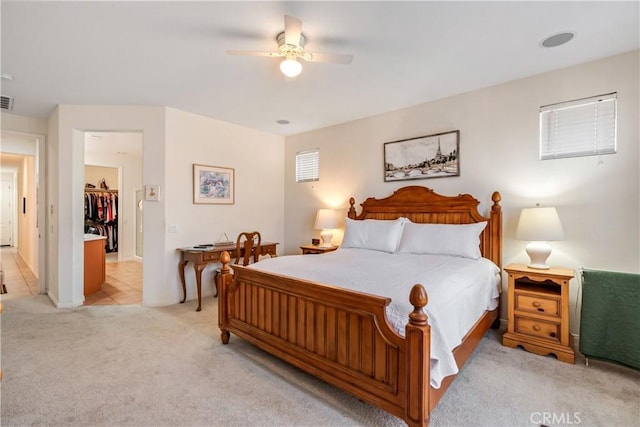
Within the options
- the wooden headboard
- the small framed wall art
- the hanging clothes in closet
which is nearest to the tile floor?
the hanging clothes in closet

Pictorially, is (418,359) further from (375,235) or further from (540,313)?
(375,235)

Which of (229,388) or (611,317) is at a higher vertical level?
(611,317)

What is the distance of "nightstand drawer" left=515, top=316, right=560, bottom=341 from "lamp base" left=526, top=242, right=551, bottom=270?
481mm

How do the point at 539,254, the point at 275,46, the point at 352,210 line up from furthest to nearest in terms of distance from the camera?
the point at 352,210, the point at 539,254, the point at 275,46

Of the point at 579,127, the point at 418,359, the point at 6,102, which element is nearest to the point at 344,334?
the point at 418,359

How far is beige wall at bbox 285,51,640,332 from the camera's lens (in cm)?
269

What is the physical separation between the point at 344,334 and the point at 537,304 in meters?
1.93

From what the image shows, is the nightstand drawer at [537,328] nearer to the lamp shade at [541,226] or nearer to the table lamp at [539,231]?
the table lamp at [539,231]

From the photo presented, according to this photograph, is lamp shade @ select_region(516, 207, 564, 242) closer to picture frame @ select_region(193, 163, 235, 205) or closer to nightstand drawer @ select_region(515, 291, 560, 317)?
nightstand drawer @ select_region(515, 291, 560, 317)

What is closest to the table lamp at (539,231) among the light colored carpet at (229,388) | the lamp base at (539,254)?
the lamp base at (539,254)

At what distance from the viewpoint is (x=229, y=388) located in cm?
213

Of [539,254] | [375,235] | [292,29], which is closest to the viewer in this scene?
[292,29]

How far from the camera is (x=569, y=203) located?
294 cm

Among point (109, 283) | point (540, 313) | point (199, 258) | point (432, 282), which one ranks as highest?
point (432, 282)
